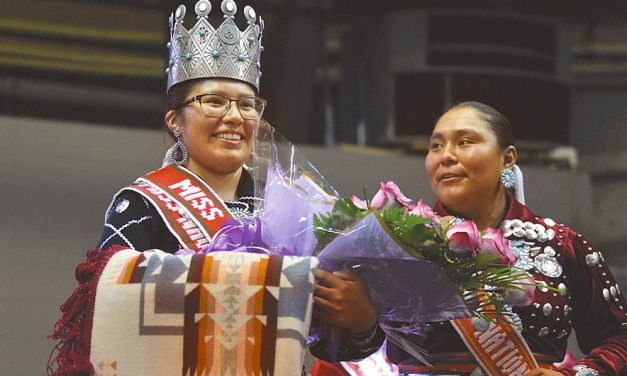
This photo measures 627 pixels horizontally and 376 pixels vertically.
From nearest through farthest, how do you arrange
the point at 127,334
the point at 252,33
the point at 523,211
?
the point at 127,334 → the point at 252,33 → the point at 523,211

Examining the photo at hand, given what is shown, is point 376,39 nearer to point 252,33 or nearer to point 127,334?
point 252,33

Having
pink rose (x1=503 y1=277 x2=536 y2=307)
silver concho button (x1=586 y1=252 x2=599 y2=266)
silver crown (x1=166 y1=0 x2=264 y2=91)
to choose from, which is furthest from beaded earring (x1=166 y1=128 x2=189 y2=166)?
silver concho button (x1=586 y1=252 x2=599 y2=266)

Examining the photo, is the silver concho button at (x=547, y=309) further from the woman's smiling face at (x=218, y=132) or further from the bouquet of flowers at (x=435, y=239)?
the woman's smiling face at (x=218, y=132)

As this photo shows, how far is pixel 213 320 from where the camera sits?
1.76 meters

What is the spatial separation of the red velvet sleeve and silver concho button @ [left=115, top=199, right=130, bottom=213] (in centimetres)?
98

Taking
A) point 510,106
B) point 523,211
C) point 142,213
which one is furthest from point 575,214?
point 142,213

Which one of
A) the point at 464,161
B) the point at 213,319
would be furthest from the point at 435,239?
the point at 464,161

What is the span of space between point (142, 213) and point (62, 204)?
2293mm

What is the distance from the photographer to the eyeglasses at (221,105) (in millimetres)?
2105

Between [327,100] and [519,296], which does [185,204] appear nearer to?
[519,296]

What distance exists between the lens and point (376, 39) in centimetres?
512

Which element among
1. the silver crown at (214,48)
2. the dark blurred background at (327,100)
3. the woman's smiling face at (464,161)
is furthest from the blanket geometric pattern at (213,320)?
the dark blurred background at (327,100)

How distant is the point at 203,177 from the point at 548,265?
76 cm

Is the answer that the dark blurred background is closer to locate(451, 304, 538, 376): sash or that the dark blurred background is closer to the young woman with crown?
the young woman with crown
